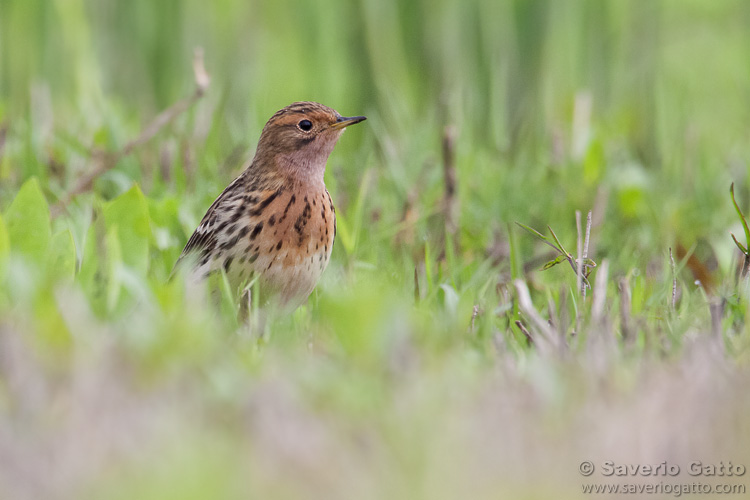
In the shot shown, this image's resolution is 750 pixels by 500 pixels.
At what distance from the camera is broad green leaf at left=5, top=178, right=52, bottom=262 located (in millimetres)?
3299

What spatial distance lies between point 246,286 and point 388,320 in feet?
3.62

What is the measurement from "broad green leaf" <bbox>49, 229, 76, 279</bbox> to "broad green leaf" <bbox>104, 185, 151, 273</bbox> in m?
0.15

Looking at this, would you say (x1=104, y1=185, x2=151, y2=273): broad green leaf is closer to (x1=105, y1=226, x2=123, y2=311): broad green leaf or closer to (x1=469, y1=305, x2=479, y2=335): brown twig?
(x1=105, y1=226, x2=123, y2=311): broad green leaf

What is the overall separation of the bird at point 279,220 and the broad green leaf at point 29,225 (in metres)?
0.53

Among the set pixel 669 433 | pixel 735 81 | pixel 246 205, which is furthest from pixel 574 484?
pixel 735 81

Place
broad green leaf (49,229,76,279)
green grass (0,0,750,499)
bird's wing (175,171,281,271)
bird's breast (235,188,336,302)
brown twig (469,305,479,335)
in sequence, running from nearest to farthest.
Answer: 1. green grass (0,0,750,499)
2. brown twig (469,305,479,335)
3. broad green leaf (49,229,76,279)
4. bird's breast (235,188,336,302)
5. bird's wing (175,171,281,271)

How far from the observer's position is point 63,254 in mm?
3260

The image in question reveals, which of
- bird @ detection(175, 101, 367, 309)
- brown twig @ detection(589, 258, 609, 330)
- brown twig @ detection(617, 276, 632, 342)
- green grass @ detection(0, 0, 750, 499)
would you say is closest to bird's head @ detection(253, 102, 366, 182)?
bird @ detection(175, 101, 367, 309)

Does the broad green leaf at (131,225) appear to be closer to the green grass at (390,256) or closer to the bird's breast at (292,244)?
the green grass at (390,256)

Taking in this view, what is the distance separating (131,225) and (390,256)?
1.35m

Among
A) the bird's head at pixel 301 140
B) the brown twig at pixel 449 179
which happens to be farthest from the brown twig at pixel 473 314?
the brown twig at pixel 449 179

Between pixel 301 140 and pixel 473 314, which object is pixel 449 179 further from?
pixel 473 314

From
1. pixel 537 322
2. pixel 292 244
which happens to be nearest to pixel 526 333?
pixel 537 322

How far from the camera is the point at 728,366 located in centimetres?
240
